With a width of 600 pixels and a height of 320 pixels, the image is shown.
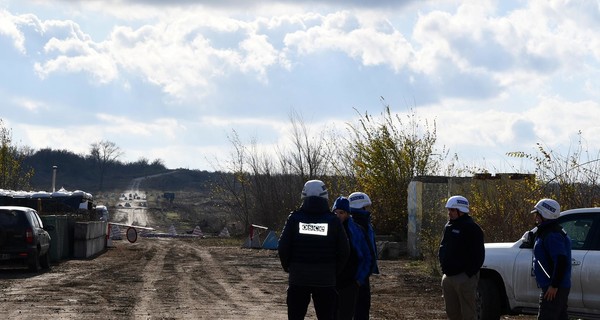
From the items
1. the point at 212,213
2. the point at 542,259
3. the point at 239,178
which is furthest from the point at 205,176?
the point at 542,259

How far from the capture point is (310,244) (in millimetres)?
9758

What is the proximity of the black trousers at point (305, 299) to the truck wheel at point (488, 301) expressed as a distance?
18.0 feet

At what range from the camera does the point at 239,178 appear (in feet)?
220

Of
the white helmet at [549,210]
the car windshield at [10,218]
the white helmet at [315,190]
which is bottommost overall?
the car windshield at [10,218]

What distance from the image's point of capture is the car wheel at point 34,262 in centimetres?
2516

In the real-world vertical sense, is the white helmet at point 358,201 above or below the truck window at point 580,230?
above

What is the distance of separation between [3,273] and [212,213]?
89.5 meters

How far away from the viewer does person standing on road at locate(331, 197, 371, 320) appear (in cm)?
1114

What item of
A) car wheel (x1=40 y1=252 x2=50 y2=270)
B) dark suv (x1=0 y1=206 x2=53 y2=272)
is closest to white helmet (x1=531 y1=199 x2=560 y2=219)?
dark suv (x1=0 y1=206 x2=53 y2=272)

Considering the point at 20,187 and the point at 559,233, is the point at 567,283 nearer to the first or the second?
the point at 559,233

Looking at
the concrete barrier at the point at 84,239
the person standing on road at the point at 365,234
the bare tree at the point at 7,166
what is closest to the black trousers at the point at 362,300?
the person standing on road at the point at 365,234

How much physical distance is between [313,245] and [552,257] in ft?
8.96

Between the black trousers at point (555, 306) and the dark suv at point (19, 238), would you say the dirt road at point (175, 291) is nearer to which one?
the dark suv at point (19, 238)

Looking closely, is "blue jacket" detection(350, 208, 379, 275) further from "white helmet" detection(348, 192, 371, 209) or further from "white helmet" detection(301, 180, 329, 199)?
"white helmet" detection(301, 180, 329, 199)
